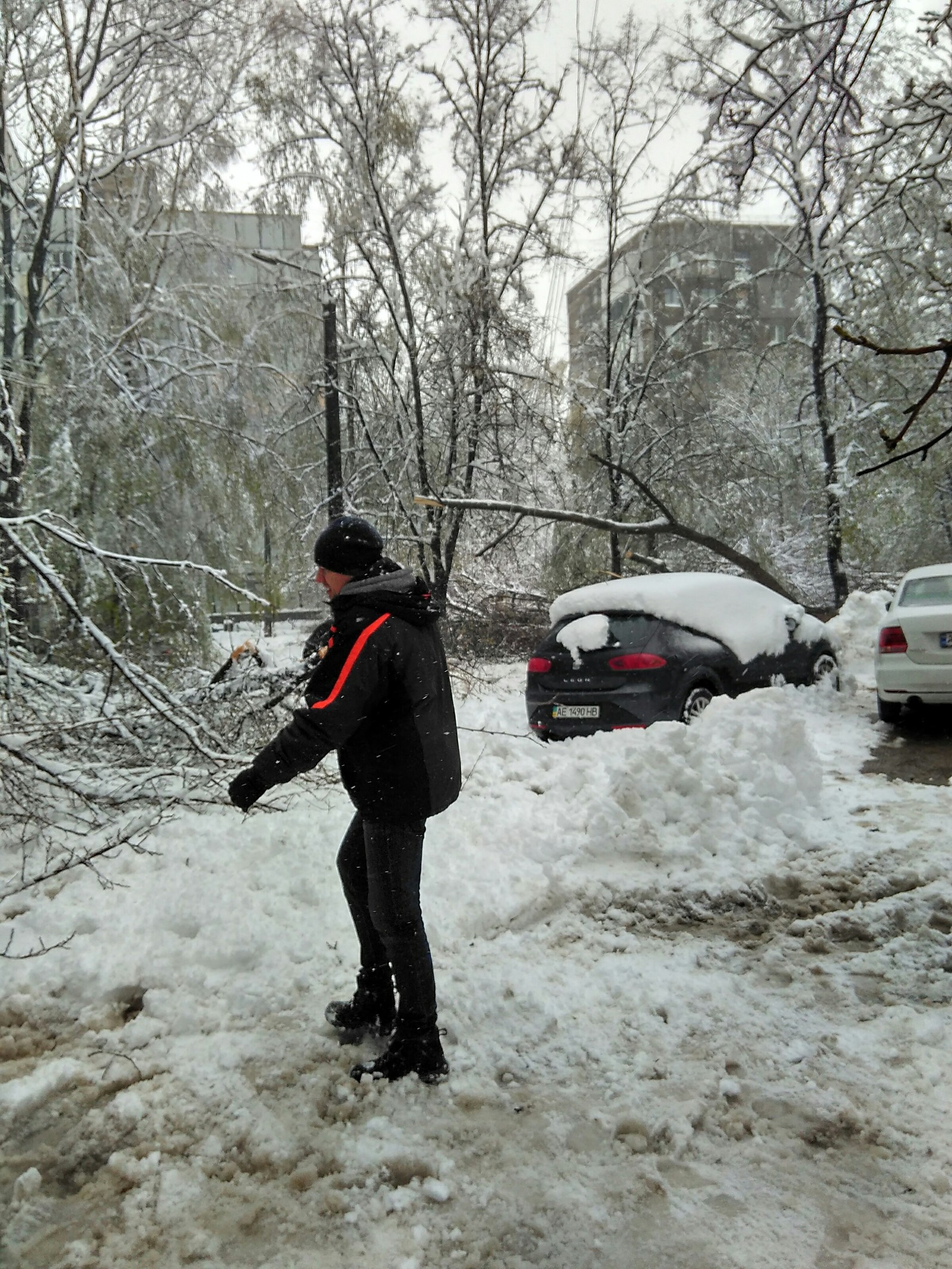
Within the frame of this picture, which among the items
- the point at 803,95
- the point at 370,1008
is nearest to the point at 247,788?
the point at 370,1008

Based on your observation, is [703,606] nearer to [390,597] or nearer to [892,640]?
[892,640]

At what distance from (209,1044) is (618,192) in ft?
64.2

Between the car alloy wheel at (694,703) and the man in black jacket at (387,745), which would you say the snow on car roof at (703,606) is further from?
the man in black jacket at (387,745)

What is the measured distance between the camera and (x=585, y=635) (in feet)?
25.2

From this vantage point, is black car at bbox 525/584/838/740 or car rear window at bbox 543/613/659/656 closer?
black car at bbox 525/584/838/740

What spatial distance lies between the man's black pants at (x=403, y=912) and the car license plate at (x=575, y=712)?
15.2 feet

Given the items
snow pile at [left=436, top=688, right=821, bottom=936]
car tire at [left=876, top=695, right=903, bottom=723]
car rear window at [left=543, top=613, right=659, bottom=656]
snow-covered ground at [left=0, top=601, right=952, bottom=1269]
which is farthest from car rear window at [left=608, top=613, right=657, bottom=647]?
car tire at [left=876, top=695, right=903, bottom=723]

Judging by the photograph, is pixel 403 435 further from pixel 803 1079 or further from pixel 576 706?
pixel 803 1079

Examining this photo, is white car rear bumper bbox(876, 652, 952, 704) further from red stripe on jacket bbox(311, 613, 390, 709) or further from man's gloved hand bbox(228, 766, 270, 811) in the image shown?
man's gloved hand bbox(228, 766, 270, 811)

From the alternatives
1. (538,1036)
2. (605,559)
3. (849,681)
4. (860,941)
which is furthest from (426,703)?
(605,559)

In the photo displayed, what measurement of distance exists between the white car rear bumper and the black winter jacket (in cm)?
622

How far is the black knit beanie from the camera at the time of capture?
10.1 ft

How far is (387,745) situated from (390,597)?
1.66 feet

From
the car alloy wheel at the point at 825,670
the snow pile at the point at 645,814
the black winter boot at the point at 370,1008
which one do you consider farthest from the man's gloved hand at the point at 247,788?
the car alloy wheel at the point at 825,670
